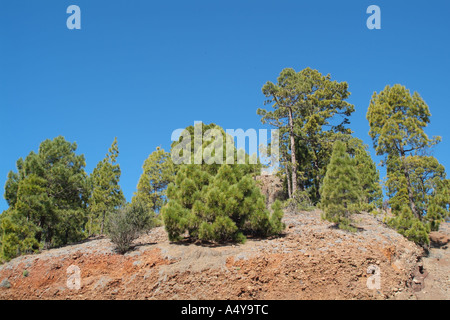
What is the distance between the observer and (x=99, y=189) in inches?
890

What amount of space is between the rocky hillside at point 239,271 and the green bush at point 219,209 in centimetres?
59

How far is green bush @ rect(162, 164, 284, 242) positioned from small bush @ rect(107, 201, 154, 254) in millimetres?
1515

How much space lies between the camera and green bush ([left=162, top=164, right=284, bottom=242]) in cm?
1227

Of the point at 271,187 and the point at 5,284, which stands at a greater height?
the point at 271,187

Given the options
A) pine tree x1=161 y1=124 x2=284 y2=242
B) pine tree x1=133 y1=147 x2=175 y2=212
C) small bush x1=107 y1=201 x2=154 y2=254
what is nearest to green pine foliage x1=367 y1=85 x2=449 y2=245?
pine tree x1=161 y1=124 x2=284 y2=242

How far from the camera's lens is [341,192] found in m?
13.7

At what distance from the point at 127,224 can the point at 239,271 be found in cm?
522

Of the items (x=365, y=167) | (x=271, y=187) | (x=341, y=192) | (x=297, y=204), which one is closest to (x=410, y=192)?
(x=341, y=192)

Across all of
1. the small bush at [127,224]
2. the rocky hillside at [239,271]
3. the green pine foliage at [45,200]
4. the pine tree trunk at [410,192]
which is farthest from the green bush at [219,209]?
the pine tree trunk at [410,192]

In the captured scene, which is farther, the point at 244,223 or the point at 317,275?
the point at 244,223

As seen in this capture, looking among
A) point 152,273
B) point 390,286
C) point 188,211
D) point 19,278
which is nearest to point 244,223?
point 188,211

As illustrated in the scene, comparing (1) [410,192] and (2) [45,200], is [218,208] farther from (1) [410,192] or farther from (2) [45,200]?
(1) [410,192]

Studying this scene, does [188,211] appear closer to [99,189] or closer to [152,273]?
[152,273]

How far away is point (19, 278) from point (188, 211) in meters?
6.62
